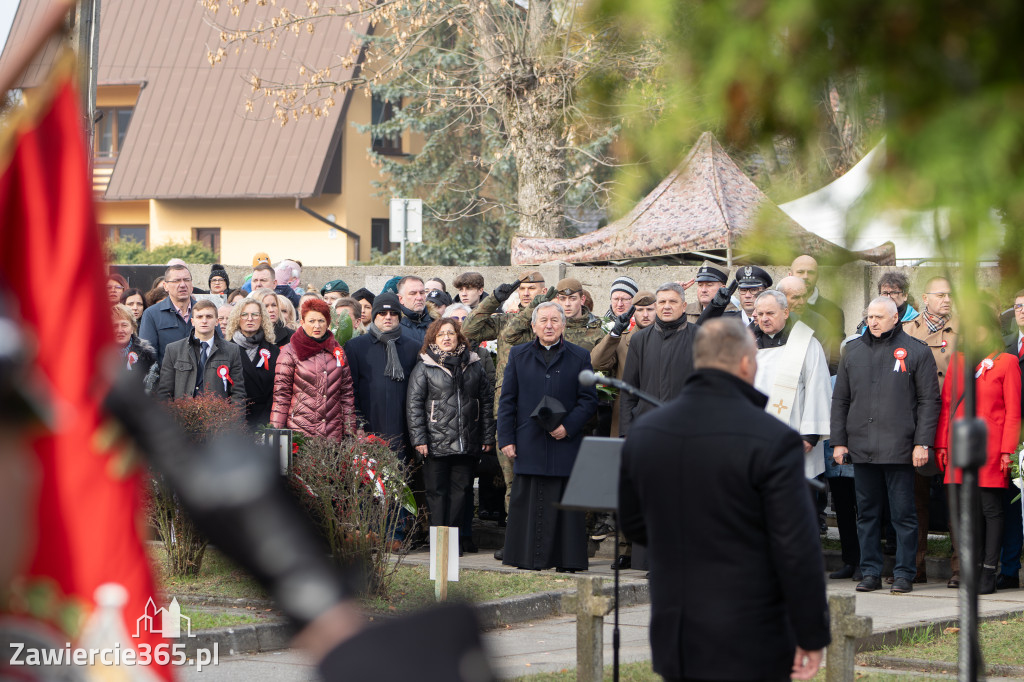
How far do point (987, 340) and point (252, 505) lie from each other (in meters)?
2.21

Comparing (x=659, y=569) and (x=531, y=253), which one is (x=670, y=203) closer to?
(x=531, y=253)

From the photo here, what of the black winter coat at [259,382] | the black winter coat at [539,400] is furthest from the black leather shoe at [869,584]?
the black winter coat at [259,382]

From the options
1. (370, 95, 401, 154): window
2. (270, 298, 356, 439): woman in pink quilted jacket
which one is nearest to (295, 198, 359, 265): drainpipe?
(370, 95, 401, 154): window

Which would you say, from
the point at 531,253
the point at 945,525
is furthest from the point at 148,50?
the point at 945,525

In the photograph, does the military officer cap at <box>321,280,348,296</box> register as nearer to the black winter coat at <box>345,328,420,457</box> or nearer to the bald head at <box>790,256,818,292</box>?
the black winter coat at <box>345,328,420,457</box>

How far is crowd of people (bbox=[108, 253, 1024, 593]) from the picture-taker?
10.2 meters

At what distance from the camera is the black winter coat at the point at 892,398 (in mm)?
10133

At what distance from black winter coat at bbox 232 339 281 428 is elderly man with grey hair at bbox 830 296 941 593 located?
15.8 feet

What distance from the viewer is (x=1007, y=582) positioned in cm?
1084

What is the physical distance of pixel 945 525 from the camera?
11.7 meters

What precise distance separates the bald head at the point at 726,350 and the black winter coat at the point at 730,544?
0.05 m

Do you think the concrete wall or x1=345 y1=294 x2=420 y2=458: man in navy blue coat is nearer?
x1=345 y1=294 x2=420 y2=458: man in navy blue coat

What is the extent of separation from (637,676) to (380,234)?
115ft

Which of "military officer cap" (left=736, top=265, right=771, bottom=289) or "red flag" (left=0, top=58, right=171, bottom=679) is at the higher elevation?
"military officer cap" (left=736, top=265, right=771, bottom=289)
